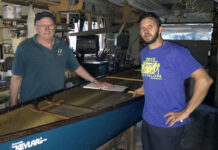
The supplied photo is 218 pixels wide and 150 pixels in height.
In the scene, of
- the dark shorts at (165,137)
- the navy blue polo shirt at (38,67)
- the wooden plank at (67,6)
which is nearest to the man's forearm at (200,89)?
the dark shorts at (165,137)

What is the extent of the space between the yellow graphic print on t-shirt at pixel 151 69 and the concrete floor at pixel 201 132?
4.44ft

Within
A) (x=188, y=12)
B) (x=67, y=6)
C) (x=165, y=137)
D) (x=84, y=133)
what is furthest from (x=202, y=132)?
(x=188, y=12)

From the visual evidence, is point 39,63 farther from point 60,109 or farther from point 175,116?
point 175,116

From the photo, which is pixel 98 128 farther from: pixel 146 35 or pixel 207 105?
pixel 207 105

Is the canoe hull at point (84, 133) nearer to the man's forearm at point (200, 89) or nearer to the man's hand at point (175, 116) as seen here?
the man's hand at point (175, 116)

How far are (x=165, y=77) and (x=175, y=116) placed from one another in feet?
0.95

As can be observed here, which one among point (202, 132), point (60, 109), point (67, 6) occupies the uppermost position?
point (67, 6)

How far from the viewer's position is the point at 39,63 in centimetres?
204

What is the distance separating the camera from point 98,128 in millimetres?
1834

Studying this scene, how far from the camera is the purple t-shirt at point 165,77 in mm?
1485

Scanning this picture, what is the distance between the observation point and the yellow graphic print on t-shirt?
1581mm

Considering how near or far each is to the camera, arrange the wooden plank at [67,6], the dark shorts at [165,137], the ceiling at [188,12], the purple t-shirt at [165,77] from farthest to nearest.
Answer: the ceiling at [188,12] < the wooden plank at [67,6] < the dark shorts at [165,137] < the purple t-shirt at [165,77]

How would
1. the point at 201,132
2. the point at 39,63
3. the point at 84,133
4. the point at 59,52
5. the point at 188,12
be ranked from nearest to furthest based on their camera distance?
the point at 84,133 < the point at 39,63 < the point at 59,52 < the point at 201,132 < the point at 188,12

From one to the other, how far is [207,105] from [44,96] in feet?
15.2
